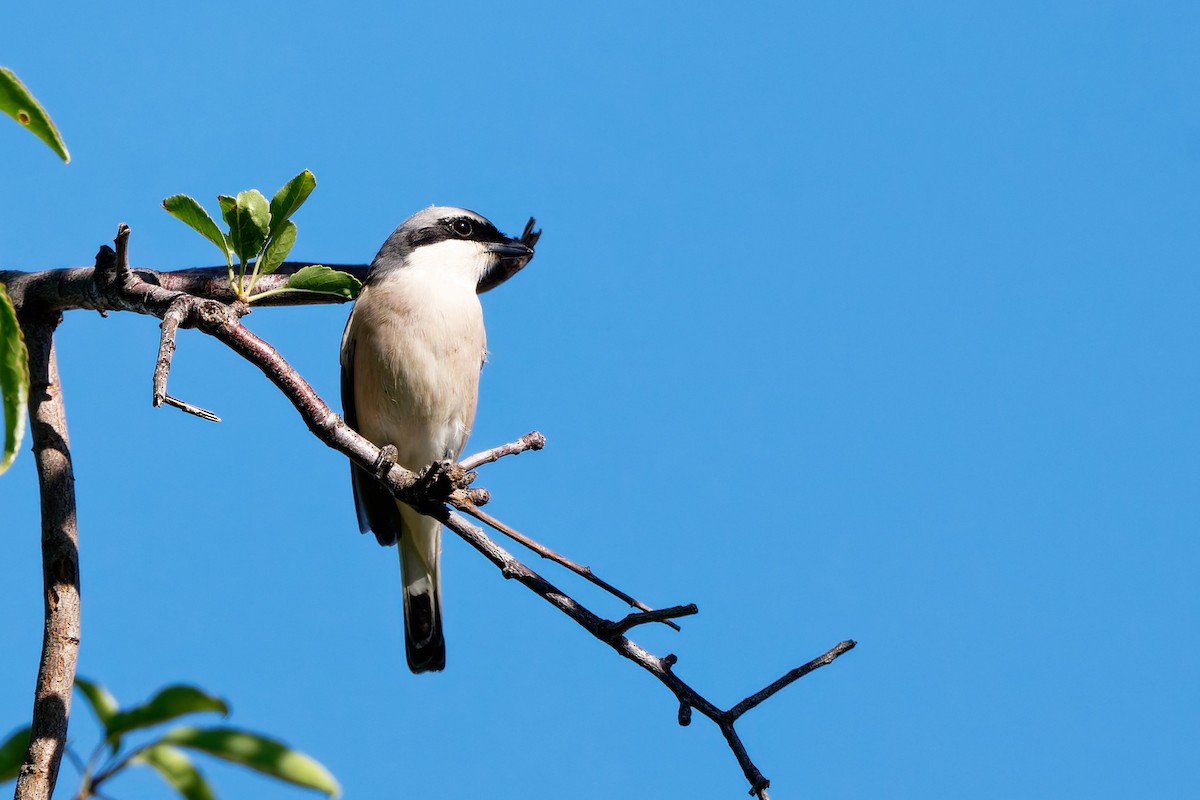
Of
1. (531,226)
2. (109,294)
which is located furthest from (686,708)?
(531,226)

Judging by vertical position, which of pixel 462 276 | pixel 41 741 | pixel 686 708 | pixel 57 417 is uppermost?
pixel 462 276

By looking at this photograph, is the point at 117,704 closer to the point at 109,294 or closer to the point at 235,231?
the point at 235,231

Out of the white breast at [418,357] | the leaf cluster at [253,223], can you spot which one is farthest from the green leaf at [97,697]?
the white breast at [418,357]

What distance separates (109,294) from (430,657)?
126 inches

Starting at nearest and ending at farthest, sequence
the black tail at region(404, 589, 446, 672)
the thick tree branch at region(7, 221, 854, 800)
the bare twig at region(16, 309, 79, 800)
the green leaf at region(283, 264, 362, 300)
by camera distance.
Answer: the bare twig at region(16, 309, 79, 800) → the thick tree branch at region(7, 221, 854, 800) → the green leaf at region(283, 264, 362, 300) → the black tail at region(404, 589, 446, 672)

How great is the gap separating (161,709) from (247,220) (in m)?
2.30

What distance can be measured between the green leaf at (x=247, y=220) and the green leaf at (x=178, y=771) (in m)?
2.34

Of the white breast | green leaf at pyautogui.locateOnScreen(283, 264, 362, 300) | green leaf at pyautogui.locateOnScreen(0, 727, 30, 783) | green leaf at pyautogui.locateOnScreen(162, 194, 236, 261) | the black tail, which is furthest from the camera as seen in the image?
the black tail

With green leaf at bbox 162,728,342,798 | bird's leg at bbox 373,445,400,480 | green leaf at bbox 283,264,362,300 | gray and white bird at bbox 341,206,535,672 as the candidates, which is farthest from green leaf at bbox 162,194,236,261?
gray and white bird at bbox 341,206,535,672

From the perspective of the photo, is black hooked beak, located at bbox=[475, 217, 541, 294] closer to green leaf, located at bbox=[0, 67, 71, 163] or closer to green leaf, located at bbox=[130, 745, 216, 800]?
green leaf, located at bbox=[0, 67, 71, 163]

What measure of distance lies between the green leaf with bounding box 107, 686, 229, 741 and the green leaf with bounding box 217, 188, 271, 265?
225 cm

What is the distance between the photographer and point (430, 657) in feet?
21.7

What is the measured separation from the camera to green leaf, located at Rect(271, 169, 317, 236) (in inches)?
151

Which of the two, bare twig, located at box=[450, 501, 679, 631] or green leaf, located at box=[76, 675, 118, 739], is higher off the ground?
bare twig, located at box=[450, 501, 679, 631]
